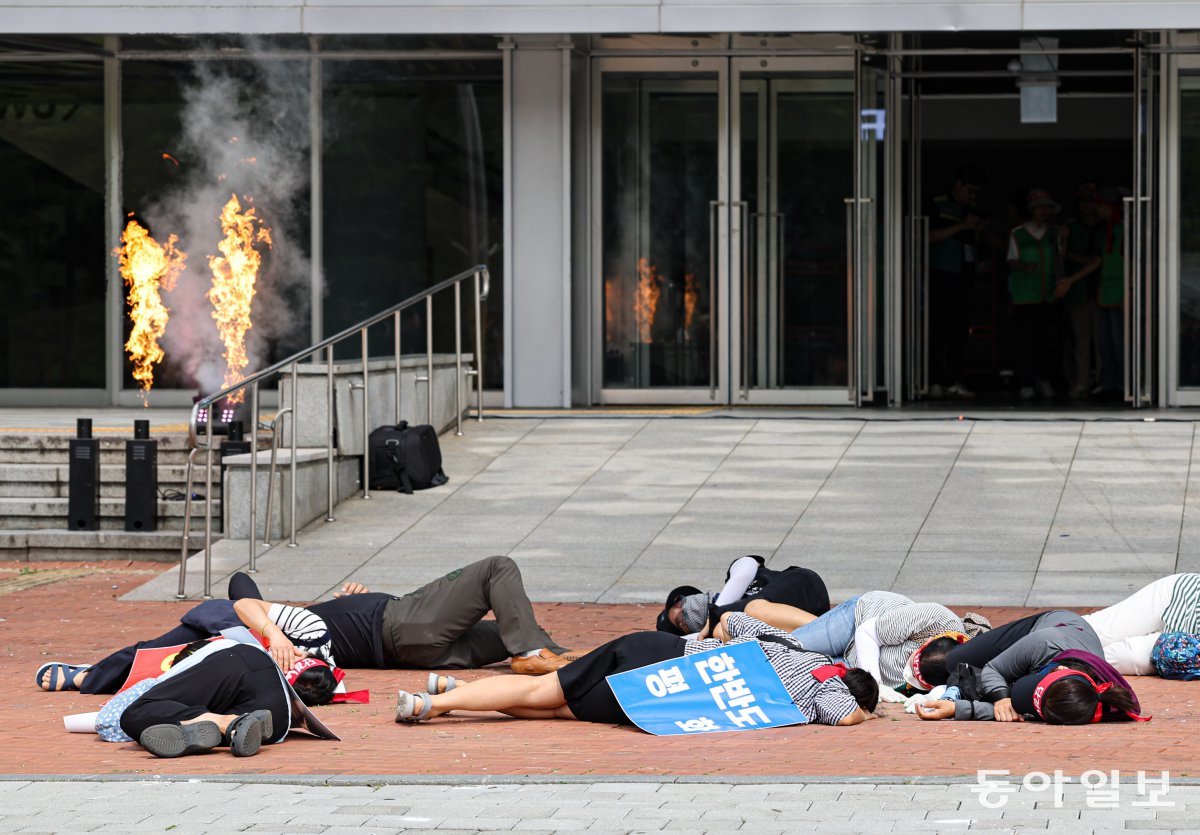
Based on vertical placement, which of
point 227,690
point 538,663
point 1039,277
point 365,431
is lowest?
point 538,663

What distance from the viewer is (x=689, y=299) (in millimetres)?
17250

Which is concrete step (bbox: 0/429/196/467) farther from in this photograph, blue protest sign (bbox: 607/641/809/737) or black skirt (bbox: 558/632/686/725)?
blue protest sign (bbox: 607/641/809/737)

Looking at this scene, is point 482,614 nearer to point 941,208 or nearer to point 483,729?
point 483,729

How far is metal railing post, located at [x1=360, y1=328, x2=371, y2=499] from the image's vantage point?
13203mm

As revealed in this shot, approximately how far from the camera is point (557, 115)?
55.1 ft

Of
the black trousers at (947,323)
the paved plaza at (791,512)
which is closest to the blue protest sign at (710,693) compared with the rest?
the paved plaza at (791,512)

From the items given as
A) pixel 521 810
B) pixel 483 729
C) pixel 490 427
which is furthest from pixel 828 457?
pixel 521 810

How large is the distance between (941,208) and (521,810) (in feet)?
46.3

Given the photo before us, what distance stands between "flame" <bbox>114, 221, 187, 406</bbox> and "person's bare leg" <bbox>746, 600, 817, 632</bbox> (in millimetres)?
10666

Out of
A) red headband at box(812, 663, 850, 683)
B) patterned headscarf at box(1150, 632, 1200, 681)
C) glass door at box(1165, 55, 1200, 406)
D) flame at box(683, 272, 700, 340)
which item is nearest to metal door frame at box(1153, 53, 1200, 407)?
glass door at box(1165, 55, 1200, 406)

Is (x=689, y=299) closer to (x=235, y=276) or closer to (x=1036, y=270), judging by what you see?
(x=1036, y=270)

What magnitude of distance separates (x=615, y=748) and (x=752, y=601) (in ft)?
7.12

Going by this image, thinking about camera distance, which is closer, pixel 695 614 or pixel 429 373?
pixel 695 614

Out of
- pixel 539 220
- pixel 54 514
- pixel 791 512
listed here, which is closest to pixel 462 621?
pixel 791 512
